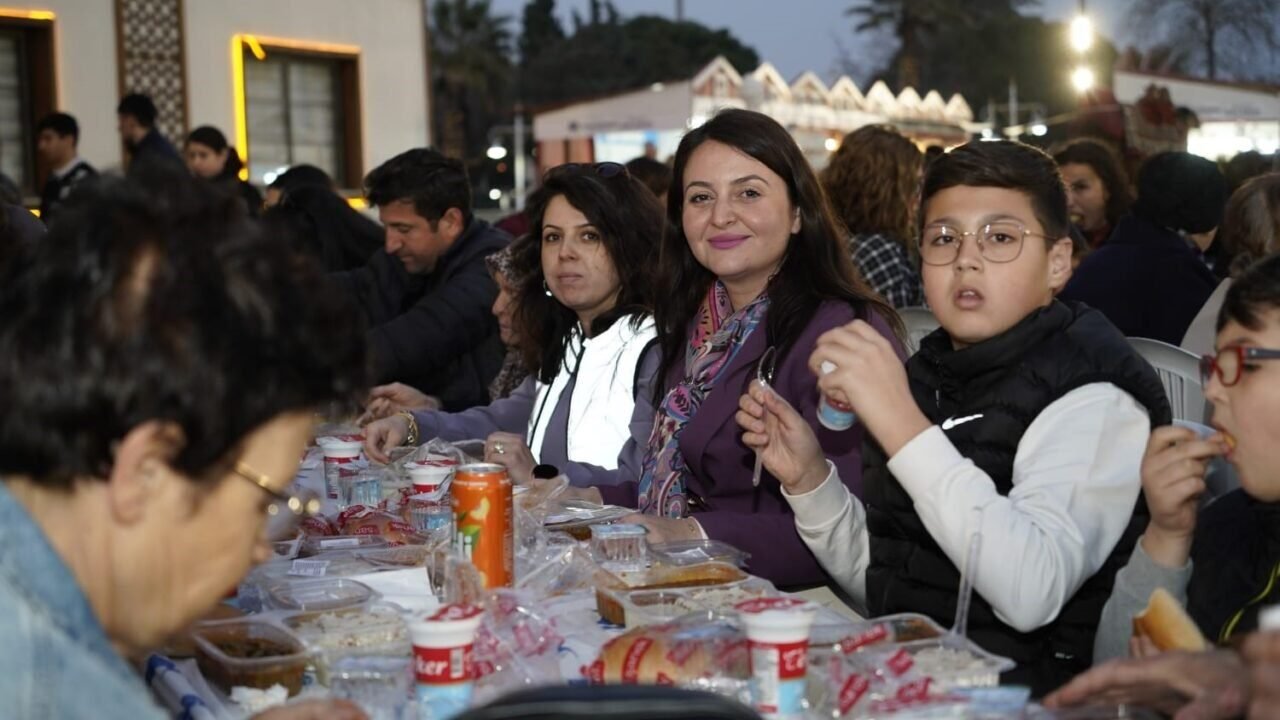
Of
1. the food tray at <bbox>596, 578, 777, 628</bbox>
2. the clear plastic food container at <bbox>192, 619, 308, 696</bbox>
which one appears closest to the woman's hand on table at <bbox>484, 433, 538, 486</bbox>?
the food tray at <bbox>596, 578, 777, 628</bbox>

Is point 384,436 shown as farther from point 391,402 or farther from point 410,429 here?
point 391,402

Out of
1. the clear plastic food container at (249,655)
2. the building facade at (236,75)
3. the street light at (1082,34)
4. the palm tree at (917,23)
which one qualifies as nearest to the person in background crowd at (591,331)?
the clear plastic food container at (249,655)

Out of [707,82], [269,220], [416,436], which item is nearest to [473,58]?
[707,82]

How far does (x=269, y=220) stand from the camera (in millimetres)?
1417

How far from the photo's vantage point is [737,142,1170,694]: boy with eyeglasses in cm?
210

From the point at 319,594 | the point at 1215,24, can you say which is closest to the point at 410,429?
the point at 319,594

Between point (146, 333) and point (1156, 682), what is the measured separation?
4.03 feet

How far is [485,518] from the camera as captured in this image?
7.43 ft

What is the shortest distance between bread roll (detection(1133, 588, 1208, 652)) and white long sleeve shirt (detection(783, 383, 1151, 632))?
0.87 ft

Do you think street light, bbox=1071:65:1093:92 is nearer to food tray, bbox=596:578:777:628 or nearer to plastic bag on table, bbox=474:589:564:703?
food tray, bbox=596:578:777:628

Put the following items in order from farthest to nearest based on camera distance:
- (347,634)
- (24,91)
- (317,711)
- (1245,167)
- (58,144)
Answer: (24,91)
(58,144)
(1245,167)
(347,634)
(317,711)

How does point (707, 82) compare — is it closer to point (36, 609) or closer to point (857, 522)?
point (857, 522)

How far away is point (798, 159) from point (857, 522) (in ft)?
3.59

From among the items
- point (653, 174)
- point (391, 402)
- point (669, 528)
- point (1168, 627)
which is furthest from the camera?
point (653, 174)
